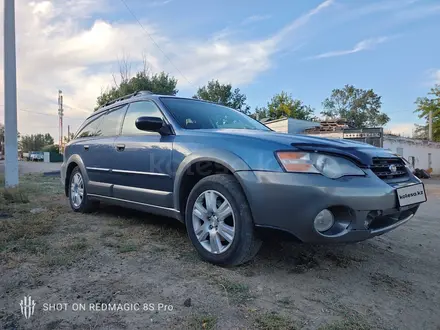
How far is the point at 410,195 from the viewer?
8.91ft

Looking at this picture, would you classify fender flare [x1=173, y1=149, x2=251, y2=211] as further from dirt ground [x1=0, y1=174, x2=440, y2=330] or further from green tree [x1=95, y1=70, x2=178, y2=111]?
green tree [x1=95, y1=70, x2=178, y2=111]

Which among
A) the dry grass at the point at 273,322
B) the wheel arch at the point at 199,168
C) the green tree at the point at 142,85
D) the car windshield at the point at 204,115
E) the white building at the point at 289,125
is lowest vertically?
the dry grass at the point at 273,322

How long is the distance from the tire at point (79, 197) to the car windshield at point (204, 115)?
1.94 meters

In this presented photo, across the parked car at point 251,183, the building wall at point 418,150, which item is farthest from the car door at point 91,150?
the building wall at point 418,150

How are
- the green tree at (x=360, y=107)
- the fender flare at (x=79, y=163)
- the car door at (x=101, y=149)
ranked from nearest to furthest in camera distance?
the car door at (x=101, y=149)
the fender flare at (x=79, y=163)
the green tree at (x=360, y=107)

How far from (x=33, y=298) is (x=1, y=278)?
485mm

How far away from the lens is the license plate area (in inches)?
101

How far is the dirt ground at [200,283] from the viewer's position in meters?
1.96

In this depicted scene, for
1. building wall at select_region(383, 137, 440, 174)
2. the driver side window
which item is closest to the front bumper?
the driver side window

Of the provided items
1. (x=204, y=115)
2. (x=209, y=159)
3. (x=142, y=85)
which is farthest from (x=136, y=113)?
(x=142, y=85)

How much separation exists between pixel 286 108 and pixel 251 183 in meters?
38.6

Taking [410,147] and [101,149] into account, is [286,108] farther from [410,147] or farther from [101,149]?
[101,149]

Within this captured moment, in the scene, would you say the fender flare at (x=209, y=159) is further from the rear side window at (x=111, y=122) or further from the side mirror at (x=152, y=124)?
the rear side window at (x=111, y=122)

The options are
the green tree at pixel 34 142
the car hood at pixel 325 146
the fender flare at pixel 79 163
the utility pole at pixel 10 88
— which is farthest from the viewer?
the green tree at pixel 34 142
